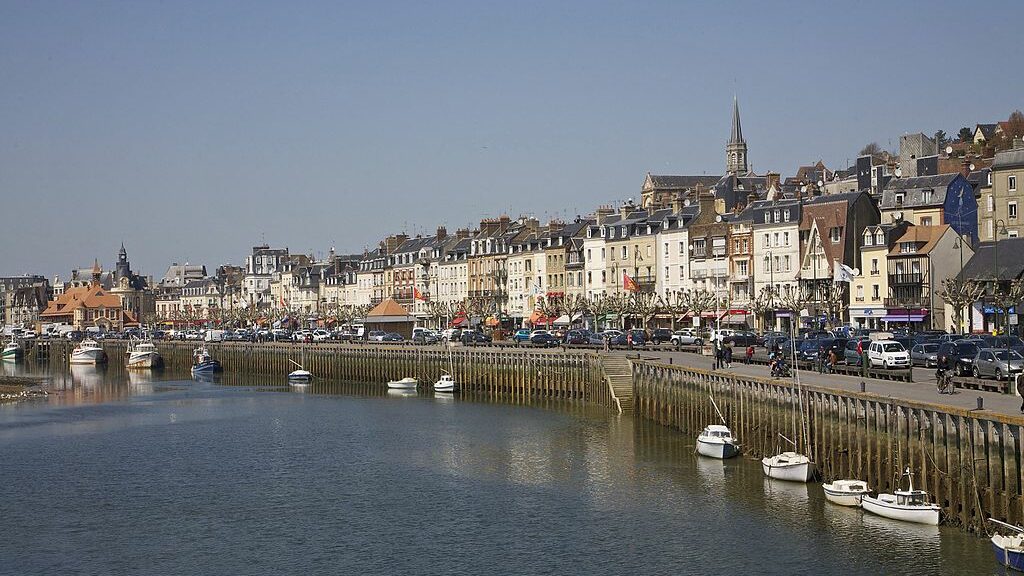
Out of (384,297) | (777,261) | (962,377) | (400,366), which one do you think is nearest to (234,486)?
(962,377)

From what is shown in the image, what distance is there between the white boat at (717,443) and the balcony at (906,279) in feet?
165

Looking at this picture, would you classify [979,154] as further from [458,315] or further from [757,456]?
[757,456]

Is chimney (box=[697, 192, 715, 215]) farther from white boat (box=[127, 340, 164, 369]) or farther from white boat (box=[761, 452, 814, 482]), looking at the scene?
white boat (box=[761, 452, 814, 482])

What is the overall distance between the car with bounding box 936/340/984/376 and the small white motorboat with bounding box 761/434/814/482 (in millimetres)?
13801

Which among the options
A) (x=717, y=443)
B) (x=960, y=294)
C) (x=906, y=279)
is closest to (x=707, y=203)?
(x=906, y=279)

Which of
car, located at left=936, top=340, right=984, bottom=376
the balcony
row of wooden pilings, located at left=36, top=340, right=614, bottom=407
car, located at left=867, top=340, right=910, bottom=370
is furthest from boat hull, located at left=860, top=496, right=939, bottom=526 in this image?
the balcony

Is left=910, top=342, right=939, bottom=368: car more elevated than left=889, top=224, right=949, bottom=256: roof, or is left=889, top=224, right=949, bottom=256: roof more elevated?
left=889, top=224, right=949, bottom=256: roof

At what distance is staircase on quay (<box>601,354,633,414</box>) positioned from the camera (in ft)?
237

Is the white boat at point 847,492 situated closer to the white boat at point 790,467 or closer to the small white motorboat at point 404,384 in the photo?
the white boat at point 790,467

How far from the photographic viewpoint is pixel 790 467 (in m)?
43.6

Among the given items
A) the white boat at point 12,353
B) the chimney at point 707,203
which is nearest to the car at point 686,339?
the chimney at point 707,203

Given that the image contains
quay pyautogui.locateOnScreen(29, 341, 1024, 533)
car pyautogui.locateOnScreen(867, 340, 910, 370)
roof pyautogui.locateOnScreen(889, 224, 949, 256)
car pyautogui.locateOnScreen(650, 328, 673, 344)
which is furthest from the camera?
car pyautogui.locateOnScreen(650, 328, 673, 344)

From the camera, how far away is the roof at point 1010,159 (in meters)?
101

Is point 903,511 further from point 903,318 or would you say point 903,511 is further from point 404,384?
point 903,318
